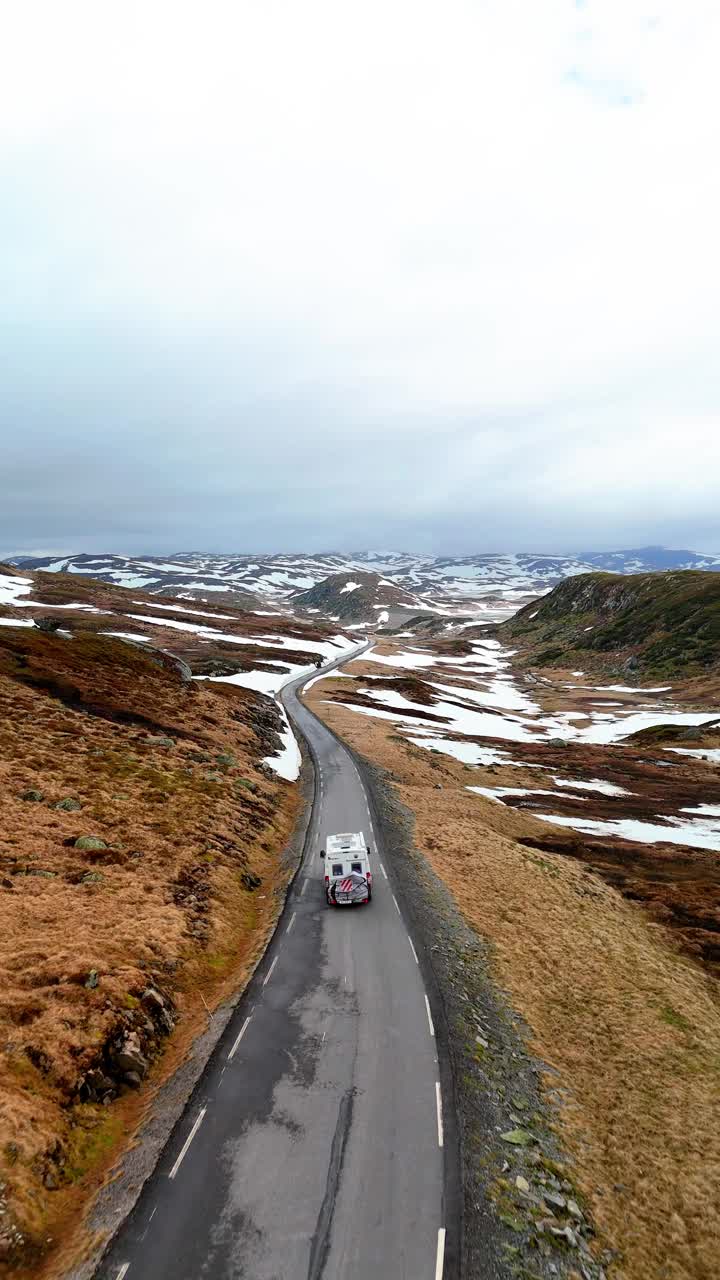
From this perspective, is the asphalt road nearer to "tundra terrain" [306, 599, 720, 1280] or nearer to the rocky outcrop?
the rocky outcrop

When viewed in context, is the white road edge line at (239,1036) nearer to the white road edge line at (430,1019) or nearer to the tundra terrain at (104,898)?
the tundra terrain at (104,898)

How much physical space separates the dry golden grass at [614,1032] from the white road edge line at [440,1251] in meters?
3.56

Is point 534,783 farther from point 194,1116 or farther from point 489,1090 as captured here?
point 194,1116

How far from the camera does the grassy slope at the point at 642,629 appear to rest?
412ft

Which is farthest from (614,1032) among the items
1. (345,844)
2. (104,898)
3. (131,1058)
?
(104,898)

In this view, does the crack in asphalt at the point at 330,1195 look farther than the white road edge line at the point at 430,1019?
No

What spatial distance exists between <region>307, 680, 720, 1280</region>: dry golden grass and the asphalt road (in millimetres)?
4018

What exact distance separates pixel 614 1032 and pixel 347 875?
40.3ft

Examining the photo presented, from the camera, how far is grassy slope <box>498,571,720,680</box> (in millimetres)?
125688

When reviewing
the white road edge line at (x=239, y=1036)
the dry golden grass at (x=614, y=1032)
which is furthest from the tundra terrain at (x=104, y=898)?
the dry golden grass at (x=614, y=1032)

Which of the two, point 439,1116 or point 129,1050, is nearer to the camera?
point 439,1116

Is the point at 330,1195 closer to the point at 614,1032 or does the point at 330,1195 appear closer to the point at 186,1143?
the point at 186,1143

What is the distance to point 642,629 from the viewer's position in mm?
148000

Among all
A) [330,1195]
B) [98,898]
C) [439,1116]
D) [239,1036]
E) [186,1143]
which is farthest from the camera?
[98,898]
